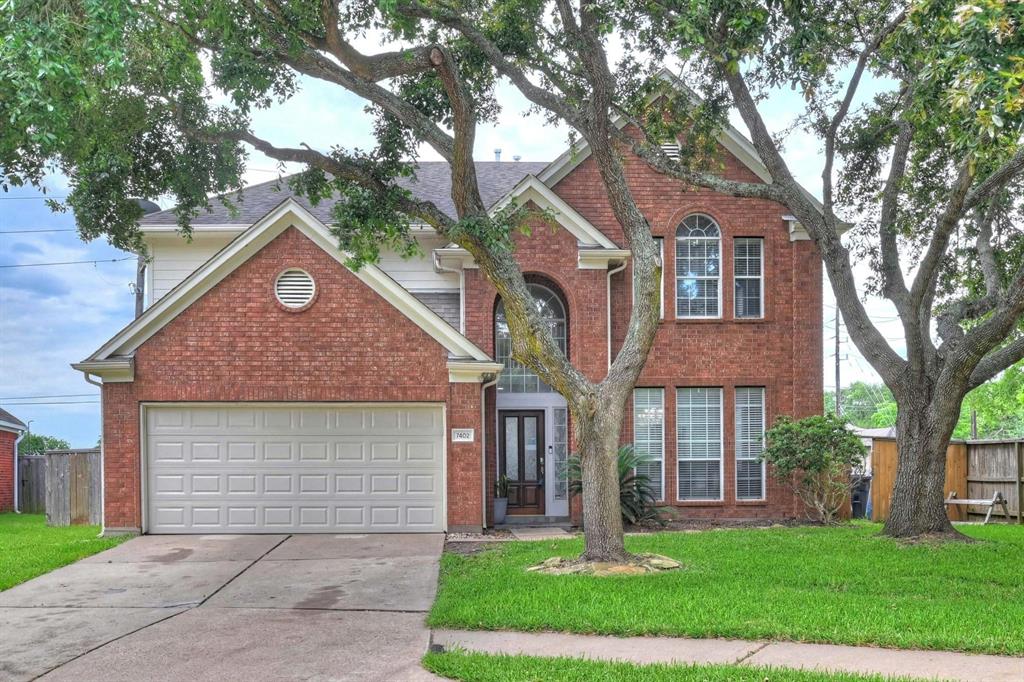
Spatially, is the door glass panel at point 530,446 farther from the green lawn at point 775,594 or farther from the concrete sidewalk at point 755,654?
the concrete sidewalk at point 755,654

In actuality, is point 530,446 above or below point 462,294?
below

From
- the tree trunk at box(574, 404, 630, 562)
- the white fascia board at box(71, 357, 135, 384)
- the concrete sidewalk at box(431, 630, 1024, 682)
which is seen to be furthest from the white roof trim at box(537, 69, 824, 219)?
the concrete sidewalk at box(431, 630, 1024, 682)

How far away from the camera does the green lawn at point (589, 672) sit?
6.91 meters

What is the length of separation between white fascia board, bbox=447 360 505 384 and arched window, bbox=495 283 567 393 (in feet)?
7.84

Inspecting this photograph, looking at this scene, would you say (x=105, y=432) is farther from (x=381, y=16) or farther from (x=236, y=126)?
(x=381, y=16)

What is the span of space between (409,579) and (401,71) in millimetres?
6687

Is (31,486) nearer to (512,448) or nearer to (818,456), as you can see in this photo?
(512,448)

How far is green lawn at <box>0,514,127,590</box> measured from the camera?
12.6 meters

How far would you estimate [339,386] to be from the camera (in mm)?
16328

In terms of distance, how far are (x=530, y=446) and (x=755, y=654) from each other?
1142 cm

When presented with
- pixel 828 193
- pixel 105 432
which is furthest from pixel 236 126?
pixel 828 193

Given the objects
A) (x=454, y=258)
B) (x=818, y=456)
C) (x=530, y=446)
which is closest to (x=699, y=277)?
(x=818, y=456)

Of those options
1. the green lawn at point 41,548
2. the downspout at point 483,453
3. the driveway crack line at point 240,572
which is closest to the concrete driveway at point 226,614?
the driveway crack line at point 240,572

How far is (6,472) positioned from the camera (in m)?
29.0
